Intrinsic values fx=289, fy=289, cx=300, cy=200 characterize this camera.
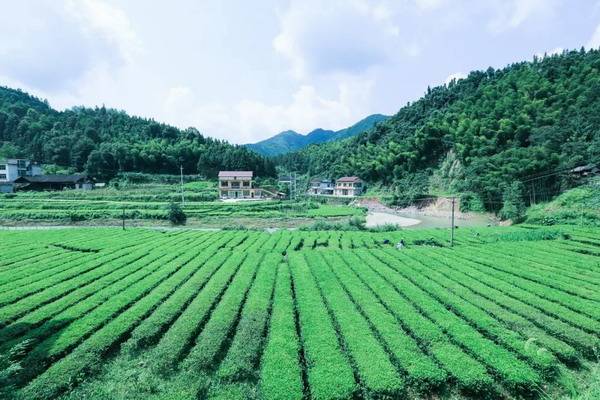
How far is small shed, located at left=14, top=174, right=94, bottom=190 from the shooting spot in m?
67.6

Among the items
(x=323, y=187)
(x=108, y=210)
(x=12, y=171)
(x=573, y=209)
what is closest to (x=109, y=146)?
(x=12, y=171)

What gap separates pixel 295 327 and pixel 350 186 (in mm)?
79909

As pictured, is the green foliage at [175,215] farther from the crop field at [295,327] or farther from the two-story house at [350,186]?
the two-story house at [350,186]

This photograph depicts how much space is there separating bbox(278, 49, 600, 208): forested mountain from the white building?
88531mm

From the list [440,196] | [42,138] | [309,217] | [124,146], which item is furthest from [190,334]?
[42,138]

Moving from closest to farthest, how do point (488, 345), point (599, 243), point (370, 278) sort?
point (488, 345), point (370, 278), point (599, 243)

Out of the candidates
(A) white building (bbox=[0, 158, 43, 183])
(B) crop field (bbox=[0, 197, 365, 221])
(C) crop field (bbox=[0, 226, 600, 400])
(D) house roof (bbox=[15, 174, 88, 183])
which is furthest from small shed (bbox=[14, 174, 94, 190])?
(C) crop field (bbox=[0, 226, 600, 400])

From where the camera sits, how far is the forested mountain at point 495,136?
4584cm

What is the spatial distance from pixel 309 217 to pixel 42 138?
9606 centimetres

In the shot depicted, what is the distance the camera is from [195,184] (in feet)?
270

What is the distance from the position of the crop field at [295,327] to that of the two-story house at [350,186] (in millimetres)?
68115

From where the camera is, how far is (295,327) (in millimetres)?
11047

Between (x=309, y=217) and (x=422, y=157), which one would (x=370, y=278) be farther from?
(x=422, y=157)

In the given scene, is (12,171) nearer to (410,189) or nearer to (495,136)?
(410,189)
